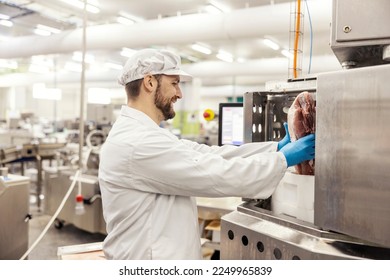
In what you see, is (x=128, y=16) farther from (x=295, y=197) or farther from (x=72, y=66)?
(x=295, y=197)

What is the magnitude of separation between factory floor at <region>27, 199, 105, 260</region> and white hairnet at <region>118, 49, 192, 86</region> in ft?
7.79

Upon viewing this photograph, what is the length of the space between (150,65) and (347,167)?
0.65 metres

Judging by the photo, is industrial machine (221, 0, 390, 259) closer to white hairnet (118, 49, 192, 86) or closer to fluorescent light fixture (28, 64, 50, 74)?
white hairnet (118, 49, 192, 86)

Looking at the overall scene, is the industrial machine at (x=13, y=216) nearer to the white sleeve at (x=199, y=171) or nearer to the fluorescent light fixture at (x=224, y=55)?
the white sleeve at (x=199, y=171)

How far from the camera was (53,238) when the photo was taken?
343 centimetres

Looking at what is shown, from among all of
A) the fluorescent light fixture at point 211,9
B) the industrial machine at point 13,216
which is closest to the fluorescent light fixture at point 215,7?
the fluorescent light fixture at point 211,9

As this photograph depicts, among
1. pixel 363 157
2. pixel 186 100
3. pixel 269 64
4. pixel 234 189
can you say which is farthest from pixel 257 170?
pixel 186 100

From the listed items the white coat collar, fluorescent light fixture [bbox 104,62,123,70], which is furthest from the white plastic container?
fluorescent light fixture [bbox 104,62,123,70]

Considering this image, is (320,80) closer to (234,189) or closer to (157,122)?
(234,189)

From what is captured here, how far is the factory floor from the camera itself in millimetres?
3045

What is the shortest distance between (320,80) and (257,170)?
29 centimetres

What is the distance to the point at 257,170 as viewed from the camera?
0.88 metres

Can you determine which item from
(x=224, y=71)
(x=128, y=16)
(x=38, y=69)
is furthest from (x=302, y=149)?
(x=38, y=69)

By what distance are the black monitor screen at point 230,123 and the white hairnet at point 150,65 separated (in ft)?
4.28
